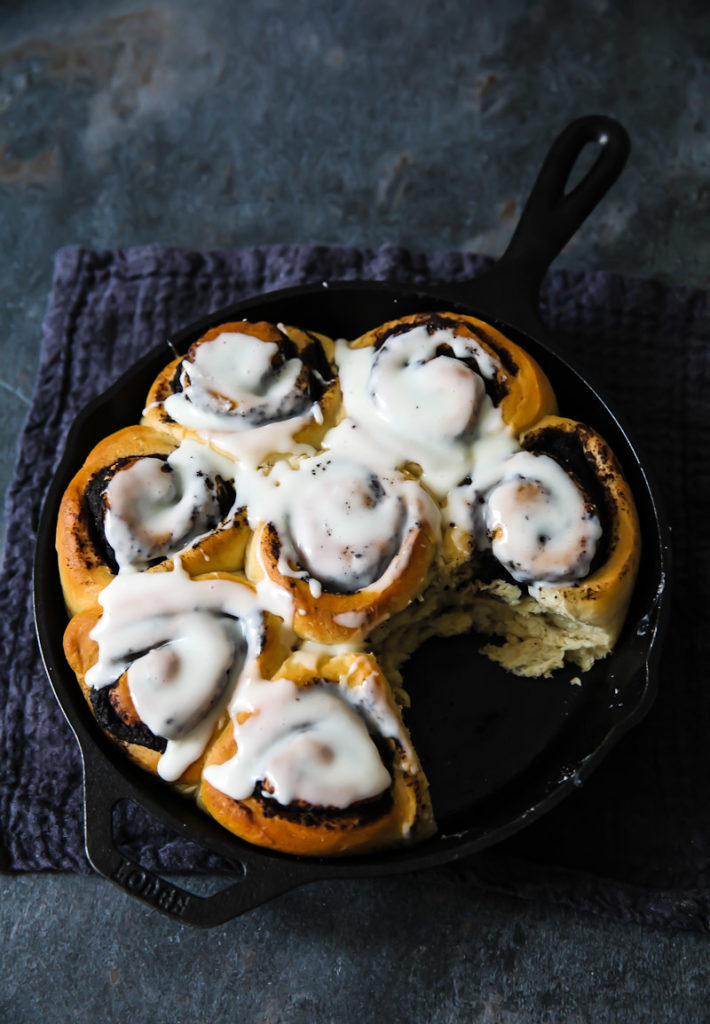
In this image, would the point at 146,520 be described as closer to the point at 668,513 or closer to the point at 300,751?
the point at 300,751

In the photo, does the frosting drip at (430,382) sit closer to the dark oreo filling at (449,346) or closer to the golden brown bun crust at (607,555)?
the dark oreo filling at (449,346)

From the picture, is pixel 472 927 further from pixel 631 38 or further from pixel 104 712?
pixel 631 38

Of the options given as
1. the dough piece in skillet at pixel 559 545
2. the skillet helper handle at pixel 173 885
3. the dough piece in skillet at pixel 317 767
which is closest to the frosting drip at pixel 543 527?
the dough piece in skillet at pixel 559 545

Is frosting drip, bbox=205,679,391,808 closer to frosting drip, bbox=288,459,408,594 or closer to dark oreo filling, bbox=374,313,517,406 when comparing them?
frosting drip, bbox=288,459,408,594

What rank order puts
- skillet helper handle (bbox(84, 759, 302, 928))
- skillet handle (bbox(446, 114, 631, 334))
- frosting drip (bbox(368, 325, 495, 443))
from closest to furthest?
skillet helper handle (bbox(84, 759, 302, 928)) → frosting drip (bbox(368, 325, 495, 443)) → skillet handle (bbox(446, 114, 631, 334))

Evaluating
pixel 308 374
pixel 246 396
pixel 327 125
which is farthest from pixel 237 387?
pixel 327 125

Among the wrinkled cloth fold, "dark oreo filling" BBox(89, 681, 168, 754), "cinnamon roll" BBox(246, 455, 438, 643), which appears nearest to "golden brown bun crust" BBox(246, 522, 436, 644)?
"cinnamon roll" BBox(246, 455, 438, 643)
